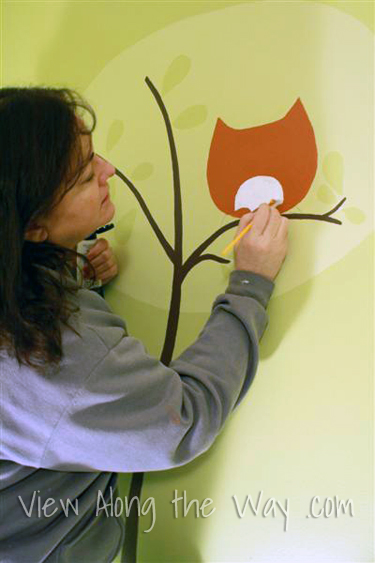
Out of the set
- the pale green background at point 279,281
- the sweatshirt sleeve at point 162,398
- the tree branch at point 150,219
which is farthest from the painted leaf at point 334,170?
the tree branch at point 150,219

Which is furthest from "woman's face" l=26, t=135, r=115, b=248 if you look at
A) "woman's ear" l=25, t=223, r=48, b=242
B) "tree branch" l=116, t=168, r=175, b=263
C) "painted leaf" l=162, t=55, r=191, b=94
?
"painted leaf" l=162, t=55, r=191, b=94

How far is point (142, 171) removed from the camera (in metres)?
0.88

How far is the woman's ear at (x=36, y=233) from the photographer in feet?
2.17

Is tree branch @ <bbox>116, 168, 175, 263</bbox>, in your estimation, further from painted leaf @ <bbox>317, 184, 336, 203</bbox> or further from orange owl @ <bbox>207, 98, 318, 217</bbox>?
painted leaf @ <bbox>317, 184, 336, 203</bbox>

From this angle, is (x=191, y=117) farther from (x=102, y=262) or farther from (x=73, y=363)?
(x=73, y=363)

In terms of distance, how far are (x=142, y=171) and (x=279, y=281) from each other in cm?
35

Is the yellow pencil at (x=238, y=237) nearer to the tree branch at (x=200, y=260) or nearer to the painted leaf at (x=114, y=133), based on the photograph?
the tree branch at (x=200, y=260)

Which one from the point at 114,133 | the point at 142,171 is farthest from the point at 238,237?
the point at 114,133

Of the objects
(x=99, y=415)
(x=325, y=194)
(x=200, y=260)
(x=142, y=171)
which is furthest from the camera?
(x=142, y=171)

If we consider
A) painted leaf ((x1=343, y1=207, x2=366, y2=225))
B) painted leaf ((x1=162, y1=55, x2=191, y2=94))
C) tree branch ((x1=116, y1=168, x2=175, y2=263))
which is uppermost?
painted leaf ((x1=162, y1=55, x2=191, y2=94))

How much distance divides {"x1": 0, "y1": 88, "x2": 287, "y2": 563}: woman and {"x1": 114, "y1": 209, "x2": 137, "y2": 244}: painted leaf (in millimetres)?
165

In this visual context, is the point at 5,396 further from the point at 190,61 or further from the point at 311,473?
the point at 190,61

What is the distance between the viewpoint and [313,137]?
0.69 meters

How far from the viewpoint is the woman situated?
57 cm
